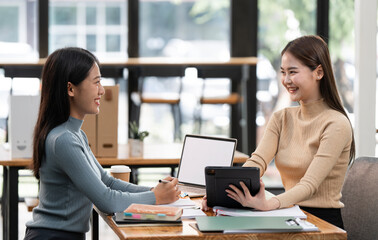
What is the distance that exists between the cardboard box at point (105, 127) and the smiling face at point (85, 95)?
1150 millimetres

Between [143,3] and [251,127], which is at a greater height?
[143,3]

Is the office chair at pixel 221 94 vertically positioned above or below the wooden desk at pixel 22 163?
above

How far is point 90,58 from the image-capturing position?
2.31 meters

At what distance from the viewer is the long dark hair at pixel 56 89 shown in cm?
223

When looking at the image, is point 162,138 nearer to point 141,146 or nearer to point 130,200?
point 141,146

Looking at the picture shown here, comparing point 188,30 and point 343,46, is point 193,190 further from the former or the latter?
point 343,46

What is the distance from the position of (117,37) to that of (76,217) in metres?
4.28

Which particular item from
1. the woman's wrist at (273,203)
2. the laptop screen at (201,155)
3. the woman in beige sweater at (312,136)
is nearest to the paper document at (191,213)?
the woman's wrist at (273,203)

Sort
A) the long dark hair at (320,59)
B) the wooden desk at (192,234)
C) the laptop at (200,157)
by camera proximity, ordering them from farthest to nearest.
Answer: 1. the laptop at (200,157)
2. the long dark hair at (320,59)
3. the wooden desk at (192,234)

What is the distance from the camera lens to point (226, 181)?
7.10 feet

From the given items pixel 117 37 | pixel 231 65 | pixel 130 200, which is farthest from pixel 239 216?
pixel 117 37

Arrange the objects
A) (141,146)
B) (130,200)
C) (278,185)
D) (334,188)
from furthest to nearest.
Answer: (278,185), (141,146), (334,188), (130,200)

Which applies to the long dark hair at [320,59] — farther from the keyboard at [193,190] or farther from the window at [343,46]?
the window at [343,46]

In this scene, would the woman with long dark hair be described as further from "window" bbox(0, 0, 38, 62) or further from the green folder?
"window" bbox(0, 0, 38, 62)
